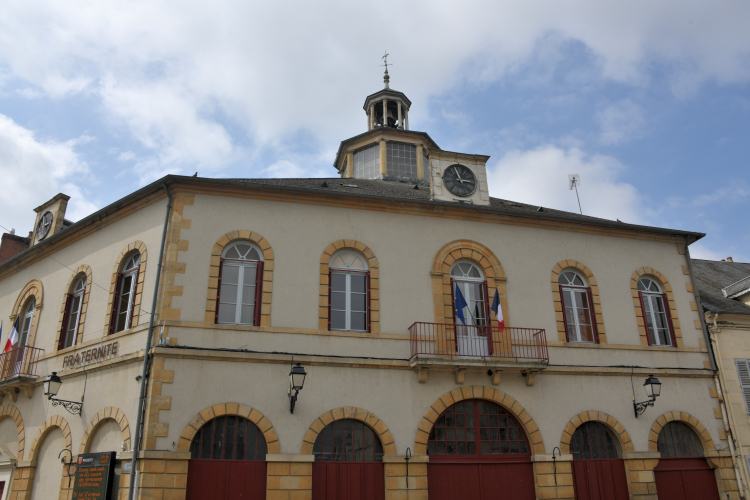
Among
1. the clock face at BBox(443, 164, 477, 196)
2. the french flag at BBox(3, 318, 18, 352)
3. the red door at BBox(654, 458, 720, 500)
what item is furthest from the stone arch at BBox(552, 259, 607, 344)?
the french flag at BBox(3, 318, 18, 352)

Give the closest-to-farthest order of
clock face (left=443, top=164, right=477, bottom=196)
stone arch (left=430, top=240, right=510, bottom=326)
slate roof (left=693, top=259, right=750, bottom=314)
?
stone arch (left=430, top=240, right=510, bottom=326) → clock face (left=443, top=164, right=477, bottom=196) → slate roof (left=693, top=259, right=750, bottom=314)

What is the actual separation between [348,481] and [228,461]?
98.9 inches

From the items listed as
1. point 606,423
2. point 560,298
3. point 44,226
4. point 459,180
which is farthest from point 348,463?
point 44,226

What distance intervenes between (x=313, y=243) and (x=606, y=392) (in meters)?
8.01

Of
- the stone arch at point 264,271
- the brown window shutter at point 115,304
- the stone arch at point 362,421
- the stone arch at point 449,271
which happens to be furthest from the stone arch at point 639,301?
the brown window shutter at point 115,304

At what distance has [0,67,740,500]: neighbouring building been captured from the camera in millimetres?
12625

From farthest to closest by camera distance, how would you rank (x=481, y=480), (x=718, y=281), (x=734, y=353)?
(x=718, y=281) < (x=734, y=353) < (x=481, y=480)

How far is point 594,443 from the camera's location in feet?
48.1

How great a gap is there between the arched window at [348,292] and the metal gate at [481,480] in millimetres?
3550

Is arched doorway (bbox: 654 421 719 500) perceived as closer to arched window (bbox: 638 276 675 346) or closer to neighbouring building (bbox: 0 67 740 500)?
neighbouring building (bbox: 0 67 740 500)

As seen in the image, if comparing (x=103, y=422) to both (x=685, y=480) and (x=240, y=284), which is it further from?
(x=685, y=480)

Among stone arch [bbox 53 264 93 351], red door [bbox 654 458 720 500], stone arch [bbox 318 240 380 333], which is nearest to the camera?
stone arch [bbox 318 240 380 333]

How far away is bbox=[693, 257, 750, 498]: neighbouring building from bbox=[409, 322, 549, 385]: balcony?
212 inches

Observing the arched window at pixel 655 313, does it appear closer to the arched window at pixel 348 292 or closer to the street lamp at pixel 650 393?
the street lamp at pixel 650 393
